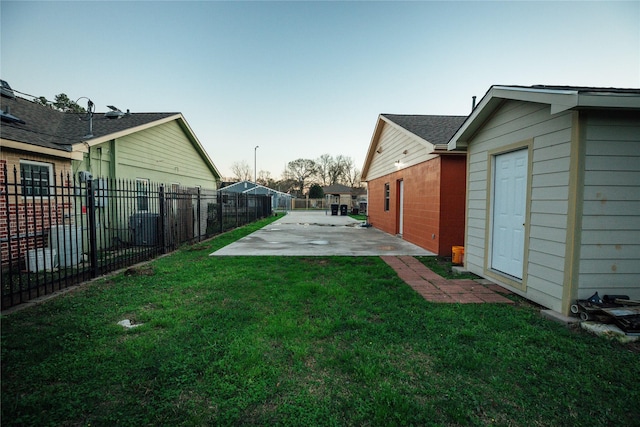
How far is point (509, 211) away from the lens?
15.3ft

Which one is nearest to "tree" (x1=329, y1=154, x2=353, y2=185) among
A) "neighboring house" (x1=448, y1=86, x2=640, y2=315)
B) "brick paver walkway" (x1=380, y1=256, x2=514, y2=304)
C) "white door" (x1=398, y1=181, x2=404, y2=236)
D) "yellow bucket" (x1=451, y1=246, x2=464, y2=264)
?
"white door" (x1=398, y1=181, x2=404, y2=236)

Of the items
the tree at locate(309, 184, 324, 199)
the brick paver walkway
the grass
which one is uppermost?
the tree at locate(309, 184, 324, 199)

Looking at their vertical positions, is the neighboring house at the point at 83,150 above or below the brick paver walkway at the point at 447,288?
above

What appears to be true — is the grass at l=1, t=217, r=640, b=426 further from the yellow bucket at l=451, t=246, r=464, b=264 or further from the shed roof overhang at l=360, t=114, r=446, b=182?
the shed roof overhang at l=360, t=114, r=446, b=182

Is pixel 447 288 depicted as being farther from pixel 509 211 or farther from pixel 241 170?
pixel 241 170

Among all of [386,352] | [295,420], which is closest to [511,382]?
[386,352]

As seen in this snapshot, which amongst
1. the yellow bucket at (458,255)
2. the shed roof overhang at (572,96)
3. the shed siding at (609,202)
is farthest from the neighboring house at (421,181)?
the shed siding at (609,202)

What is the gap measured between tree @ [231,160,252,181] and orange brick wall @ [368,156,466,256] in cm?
4666

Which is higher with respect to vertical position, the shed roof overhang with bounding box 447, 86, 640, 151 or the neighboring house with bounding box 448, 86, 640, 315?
the shed roof overhang with bounding box 447, 86, 640, 151

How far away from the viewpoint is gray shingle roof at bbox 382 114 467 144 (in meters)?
7.64

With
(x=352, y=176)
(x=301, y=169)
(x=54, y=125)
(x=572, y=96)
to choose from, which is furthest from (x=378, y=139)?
(x=301, y=169)

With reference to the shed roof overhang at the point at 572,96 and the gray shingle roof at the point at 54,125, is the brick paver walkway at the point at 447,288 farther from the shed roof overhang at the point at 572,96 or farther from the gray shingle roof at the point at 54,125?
the gray shingle roof at the point at 54,125

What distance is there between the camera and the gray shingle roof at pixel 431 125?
7.64 metres

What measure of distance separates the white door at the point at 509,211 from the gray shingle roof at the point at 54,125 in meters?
9.28
